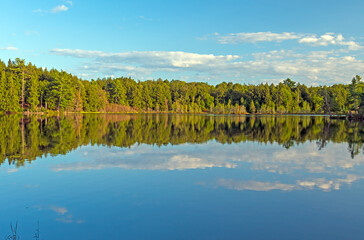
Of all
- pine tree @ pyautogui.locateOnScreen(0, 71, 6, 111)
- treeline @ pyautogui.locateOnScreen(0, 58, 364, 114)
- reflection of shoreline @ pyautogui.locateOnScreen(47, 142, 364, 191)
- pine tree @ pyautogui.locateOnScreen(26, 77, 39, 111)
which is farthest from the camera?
treeline @ pyautogui.locateOnScreen(0, 58, 364, 114)

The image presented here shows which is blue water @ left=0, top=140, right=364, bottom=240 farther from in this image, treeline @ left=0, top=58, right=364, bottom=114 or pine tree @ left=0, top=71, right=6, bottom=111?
pine tree @ left=0, top=71, right=6, bottom=111

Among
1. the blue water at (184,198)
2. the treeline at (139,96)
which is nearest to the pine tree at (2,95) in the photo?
the treeline at (139,96)

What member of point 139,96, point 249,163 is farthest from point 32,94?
point 249,163

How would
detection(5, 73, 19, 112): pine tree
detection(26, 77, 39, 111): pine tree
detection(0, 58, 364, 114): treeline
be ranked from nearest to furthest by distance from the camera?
detection(5, 73, 19, 112): pine tree < detection(26, 77, 39, 111): pine tree < detection(0, 58, 364, 114): treeline

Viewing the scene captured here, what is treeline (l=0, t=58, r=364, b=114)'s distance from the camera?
8906 cm

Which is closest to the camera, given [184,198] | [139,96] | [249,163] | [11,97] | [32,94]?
[184,198]

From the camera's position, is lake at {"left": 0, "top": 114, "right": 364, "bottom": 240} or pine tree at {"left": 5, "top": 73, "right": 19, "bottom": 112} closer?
lake at {"left": 0, "top": 114, "right": 364, "bottom": 240}

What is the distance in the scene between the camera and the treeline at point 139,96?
89062 mm

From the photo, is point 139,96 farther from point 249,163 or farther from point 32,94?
point 249,163

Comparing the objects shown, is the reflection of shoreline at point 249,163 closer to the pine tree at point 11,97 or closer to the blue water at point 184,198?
the blue water at point 184,198

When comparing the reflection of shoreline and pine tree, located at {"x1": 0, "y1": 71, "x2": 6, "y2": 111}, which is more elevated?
pine tree, located at {"x1": 0, "y1": 71, "x2": 6, "y2": 111}

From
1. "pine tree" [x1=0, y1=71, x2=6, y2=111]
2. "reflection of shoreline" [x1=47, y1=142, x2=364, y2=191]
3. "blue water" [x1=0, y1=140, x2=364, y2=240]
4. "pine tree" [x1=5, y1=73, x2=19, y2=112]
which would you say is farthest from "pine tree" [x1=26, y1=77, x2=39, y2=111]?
"blue water" [x1=0, y1=140, x2=364, y2=240]

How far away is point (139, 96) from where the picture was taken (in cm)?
14325

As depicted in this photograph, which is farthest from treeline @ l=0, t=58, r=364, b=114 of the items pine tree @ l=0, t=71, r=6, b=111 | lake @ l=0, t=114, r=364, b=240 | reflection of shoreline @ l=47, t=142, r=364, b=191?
lake @ l=0, t=114, r=364, b=240
